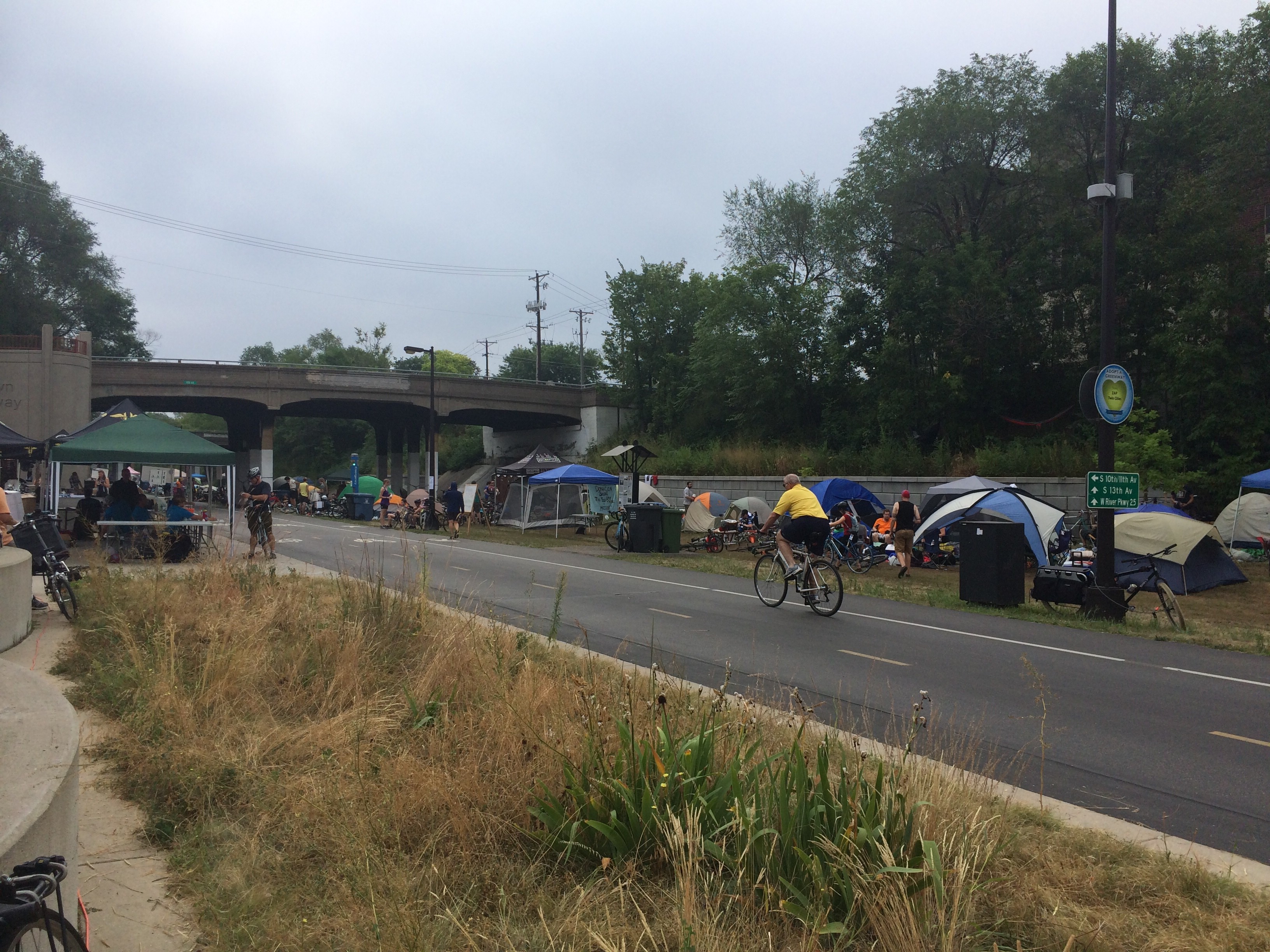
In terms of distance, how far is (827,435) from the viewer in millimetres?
43875

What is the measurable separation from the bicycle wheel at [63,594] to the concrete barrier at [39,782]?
6.33 metres

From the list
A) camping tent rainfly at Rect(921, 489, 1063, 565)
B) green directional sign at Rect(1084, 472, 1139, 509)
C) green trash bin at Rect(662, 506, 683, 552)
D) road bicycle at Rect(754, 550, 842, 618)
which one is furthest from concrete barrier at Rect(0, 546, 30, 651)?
green trash bin at Rect(662, 506, 683, 552)

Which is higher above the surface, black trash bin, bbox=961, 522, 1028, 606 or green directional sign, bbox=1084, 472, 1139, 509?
green directional sign, bbox=1084, 472, 1139, 509

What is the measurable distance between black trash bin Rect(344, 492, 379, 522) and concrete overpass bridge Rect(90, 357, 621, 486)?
11769mm

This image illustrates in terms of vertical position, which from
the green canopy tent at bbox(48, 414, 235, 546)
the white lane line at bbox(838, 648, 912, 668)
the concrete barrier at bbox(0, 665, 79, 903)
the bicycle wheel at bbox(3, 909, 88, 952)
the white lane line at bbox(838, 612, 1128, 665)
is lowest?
the white lane line at bbox(838, 612, 1128, 665)

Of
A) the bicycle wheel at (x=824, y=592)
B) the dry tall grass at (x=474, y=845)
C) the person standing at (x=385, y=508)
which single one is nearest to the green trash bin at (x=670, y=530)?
the bicycle wheel at (x=824, y=592)

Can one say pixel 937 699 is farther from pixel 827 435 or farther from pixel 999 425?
pixel 827 435

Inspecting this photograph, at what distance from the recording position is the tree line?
2980 cm

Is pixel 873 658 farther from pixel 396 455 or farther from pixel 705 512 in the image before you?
pixel 396 455

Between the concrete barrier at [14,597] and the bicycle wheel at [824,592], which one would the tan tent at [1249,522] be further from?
the concrete barrier at [14,597]

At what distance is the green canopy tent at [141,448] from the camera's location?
17.8m

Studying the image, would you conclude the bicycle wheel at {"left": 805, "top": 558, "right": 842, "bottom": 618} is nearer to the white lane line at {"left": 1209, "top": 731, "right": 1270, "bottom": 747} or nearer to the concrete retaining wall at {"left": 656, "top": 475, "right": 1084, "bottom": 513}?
the white lane line at {"left": 1209, "top": 731, "right": 1270, "bottom": 747}

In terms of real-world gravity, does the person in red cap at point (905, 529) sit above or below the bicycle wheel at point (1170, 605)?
above

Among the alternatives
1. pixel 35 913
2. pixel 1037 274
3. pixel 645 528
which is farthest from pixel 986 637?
pixel 1037 274
